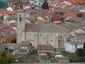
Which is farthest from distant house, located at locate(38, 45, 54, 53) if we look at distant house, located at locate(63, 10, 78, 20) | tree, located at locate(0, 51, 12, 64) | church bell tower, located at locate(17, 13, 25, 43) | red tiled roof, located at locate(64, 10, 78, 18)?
red tiled roof, located at locate(64, 10, 78, 18)

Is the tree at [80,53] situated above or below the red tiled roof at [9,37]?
above

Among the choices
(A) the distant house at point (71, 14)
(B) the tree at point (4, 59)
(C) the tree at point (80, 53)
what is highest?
(B) the tree at point (4, 59)

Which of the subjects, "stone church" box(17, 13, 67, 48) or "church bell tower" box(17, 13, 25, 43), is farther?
"church bell tower" box(17, 13, 25, 43)

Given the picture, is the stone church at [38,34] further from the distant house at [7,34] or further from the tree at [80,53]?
the tree at [80,53]

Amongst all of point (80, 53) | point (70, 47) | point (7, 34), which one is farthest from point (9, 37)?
point (80, 53)

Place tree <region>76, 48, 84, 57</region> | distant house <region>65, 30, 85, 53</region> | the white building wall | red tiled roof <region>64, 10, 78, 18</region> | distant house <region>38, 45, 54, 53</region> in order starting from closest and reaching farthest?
tree <region>76, 48, 84, 57</region> < distant house <region>38, 45, 54, 53</region> < the white building wall < distant house <region>65, 30, 85, 53</region> < red tiled roof <region>64, 10, 78, 18</region>

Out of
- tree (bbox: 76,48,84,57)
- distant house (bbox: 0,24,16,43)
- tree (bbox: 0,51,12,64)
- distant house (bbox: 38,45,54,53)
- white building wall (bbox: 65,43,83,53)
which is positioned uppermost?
tree (bbox: 0,51,12,64)

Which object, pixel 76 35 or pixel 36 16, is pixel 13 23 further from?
pixel 76 35

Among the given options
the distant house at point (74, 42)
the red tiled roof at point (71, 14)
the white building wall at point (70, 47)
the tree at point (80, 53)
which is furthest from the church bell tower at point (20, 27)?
the red tiled roof at point (71, 14)

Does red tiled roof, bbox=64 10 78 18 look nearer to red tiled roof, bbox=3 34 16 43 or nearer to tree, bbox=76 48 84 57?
red tiled roof, bbox=3 34 16 43
